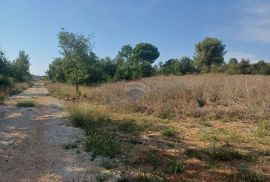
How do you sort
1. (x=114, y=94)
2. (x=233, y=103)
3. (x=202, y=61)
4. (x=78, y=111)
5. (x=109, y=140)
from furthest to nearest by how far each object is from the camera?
(x=202, y=61) → (x=114, y=94) → (x=233, y=103) → (x=78, y=111) → (x=109, y=140)

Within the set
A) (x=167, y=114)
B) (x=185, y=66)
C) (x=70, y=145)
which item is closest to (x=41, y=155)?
(x=70, y=145)

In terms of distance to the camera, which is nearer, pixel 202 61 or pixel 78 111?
pixel 78 111

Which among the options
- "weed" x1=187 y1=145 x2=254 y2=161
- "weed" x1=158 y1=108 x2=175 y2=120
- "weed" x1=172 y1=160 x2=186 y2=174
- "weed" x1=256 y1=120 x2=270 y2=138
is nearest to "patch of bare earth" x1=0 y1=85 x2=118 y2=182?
"weed" x1=172 y1=160 x2=186 y2=174

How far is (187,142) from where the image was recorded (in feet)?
26.8

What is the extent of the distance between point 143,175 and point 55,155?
2229mm

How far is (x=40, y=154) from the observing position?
6832 millimetres

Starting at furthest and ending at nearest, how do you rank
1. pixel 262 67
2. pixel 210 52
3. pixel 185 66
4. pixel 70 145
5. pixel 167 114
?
pixel 210 52
pixel 185 66
pixel 262 67
pixel 167 114
pixel 70 145

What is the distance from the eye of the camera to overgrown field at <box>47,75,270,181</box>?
591 cm

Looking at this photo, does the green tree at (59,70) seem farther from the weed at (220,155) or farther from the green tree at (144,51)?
the weed at (220,155)

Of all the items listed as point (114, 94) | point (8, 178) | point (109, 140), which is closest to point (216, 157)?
point (109, 140)

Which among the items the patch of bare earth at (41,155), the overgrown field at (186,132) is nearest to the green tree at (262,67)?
the overgrown field at (186,132)

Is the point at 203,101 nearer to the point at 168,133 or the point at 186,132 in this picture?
the point at 186,132

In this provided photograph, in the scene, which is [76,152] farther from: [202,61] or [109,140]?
[202,61]

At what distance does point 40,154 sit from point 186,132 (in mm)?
4301
